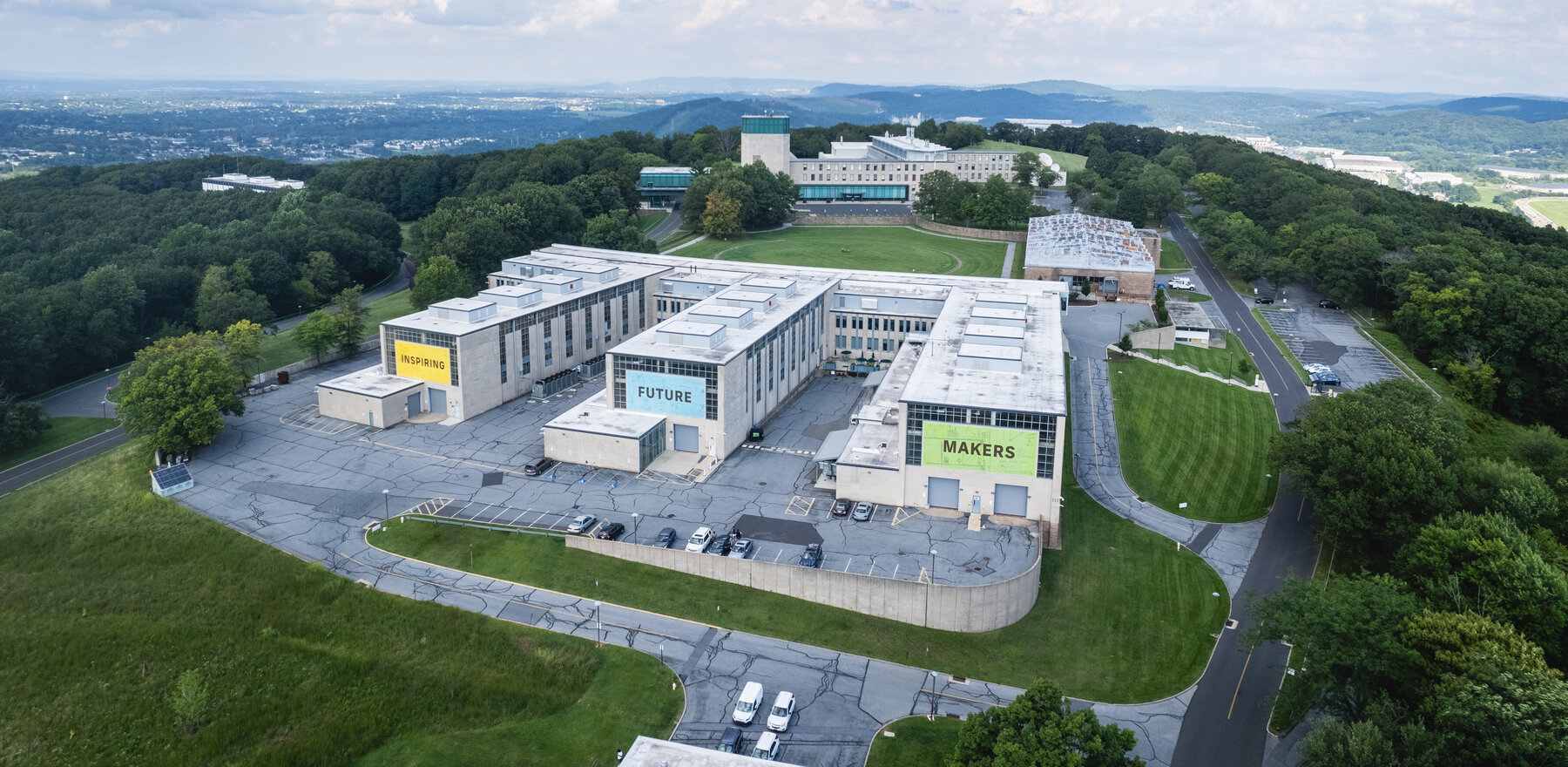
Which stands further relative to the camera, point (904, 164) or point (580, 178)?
point (904, 164)

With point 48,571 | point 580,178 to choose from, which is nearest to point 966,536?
point 48,571

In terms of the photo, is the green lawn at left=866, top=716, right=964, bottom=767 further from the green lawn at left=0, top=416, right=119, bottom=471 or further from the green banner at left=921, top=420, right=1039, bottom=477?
the green lawn at left=0, top=416, right=119, bottom=471

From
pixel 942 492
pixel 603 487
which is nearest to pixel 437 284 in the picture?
pixel 603 487

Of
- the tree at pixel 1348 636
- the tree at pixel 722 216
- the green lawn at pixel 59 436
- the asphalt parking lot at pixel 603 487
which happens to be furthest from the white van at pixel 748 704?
the tree at pixel 722 216

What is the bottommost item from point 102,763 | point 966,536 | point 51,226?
point 102,763

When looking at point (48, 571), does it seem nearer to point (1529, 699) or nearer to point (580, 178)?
point (1529, 699)

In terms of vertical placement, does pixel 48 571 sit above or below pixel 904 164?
below

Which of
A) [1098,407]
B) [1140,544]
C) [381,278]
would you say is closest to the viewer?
[1140,544]

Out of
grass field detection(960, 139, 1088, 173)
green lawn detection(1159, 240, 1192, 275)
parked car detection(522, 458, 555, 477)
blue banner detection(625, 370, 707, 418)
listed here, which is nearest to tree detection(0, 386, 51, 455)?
parked car detection(522, 458, 555, 477)
